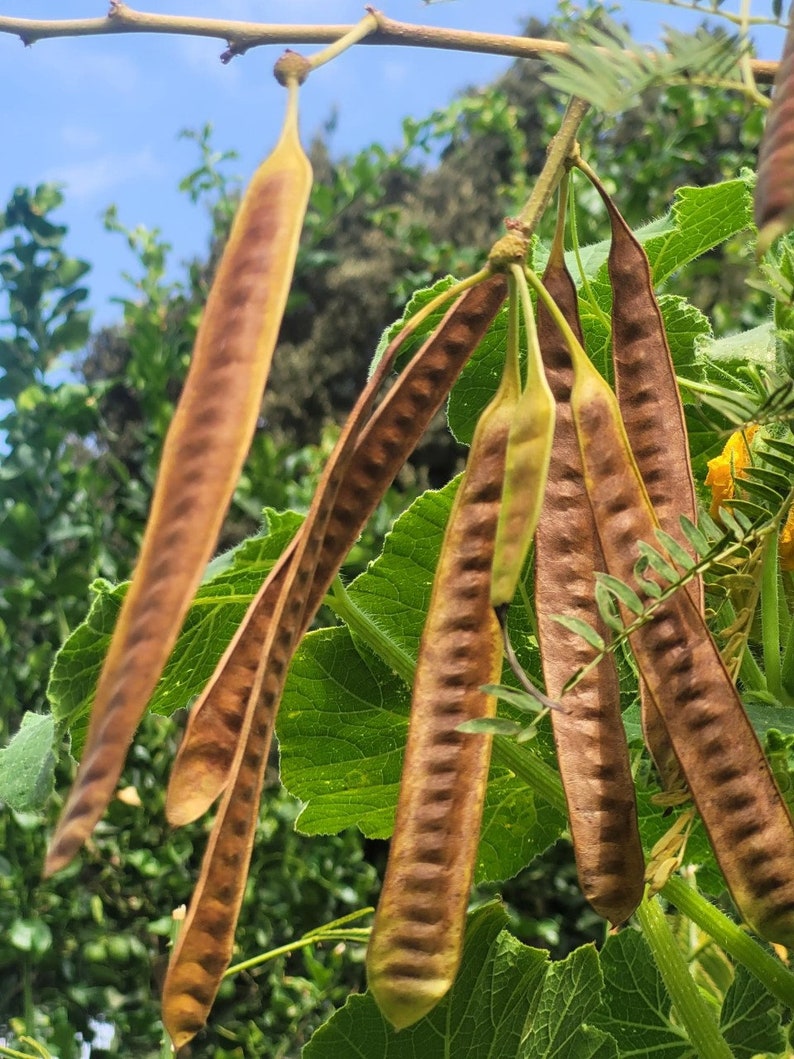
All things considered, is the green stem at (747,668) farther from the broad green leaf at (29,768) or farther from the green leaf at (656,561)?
the broad green leaf at (29,768)

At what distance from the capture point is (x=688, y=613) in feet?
1.13

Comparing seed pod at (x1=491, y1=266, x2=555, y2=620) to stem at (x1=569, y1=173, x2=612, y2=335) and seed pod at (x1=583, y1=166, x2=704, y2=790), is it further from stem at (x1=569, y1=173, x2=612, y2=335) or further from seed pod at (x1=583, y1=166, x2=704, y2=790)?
stem at (x1=569, y1=173, x2=612, y2=335)

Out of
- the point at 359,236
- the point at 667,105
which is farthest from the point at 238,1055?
the point at 359,236

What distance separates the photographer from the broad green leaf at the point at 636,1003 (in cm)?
61

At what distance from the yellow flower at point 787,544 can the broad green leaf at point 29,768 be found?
347mm

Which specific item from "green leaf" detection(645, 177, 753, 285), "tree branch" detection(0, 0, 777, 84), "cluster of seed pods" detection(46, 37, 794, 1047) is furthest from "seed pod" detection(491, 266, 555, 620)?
"green leaf" detection(645, 177, 753, 285)

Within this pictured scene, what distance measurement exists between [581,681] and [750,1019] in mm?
310

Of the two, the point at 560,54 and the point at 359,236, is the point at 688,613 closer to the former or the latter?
the point at 560,54

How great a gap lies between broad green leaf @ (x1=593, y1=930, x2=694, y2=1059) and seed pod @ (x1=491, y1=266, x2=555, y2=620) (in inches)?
15.4

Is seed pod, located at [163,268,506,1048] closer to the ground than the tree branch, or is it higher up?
closer to the ground

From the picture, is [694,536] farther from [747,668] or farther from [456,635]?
[747,668]

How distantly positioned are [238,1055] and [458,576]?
1671 millimetres

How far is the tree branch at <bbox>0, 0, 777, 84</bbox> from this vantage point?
333 millimetres

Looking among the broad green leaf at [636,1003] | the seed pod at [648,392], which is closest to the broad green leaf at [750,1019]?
the broad green leaf at [636,1003]
